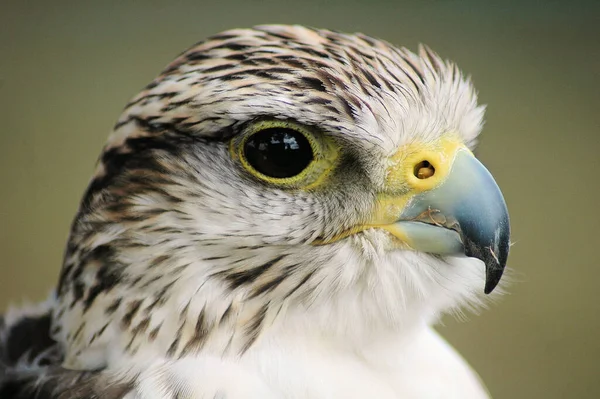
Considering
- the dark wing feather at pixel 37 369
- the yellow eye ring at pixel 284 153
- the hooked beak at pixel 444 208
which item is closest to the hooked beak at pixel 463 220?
the hooked beak at pixel 444 208

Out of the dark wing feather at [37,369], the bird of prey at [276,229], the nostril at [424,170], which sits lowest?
the dark wing feather at [37,369]

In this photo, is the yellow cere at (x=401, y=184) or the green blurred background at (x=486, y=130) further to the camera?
the green blurred background at (x=486, y=130)

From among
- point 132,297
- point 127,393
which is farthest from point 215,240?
point 127,393

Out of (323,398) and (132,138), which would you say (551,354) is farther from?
(132,138)

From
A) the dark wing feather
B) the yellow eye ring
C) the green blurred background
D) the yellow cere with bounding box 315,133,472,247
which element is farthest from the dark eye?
the green blurred background

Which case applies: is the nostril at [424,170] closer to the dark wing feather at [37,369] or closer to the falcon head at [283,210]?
the falcon head at [283,210]

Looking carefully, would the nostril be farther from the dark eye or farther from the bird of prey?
the dark eye

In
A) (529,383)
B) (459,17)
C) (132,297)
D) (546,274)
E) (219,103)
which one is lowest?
(529,383)

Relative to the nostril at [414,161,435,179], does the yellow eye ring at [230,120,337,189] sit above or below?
below
